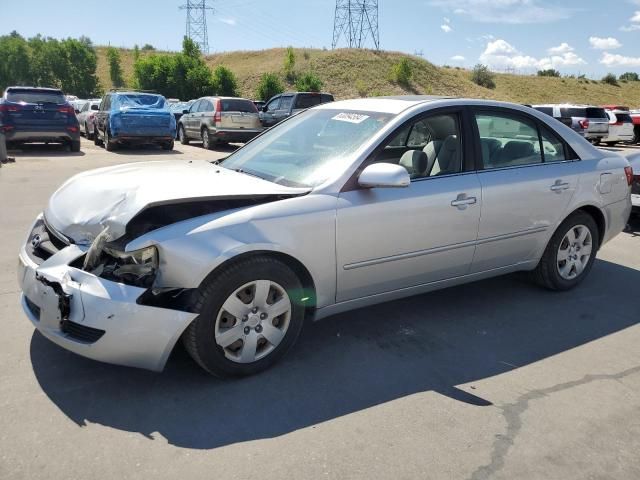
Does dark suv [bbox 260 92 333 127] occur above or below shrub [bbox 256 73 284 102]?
below

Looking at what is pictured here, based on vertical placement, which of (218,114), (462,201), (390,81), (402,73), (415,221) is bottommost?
(415,221)

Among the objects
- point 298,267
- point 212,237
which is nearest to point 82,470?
point 212,237

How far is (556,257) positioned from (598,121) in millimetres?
19235

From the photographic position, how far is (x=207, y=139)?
57.3 ft

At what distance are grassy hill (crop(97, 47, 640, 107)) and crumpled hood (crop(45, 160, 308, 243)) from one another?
162ft

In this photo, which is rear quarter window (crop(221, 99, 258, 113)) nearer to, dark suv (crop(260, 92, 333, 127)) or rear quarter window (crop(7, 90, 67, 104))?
dark suv (crop(260, 92, 333, 127))

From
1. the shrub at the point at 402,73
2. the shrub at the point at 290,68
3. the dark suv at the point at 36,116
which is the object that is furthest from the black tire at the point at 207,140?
the shrub at the point at 402,73

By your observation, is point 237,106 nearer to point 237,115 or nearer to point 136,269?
point 237,115

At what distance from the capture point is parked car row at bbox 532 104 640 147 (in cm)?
2078

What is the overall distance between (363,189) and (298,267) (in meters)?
Answer: 0.67

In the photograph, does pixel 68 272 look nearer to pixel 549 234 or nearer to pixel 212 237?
pixel 212 237

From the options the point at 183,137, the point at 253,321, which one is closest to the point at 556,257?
the point at 253,321

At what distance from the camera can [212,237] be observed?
2943 millimetres

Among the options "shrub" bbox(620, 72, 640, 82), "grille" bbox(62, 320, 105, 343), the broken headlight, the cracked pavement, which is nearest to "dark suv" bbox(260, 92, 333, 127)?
the cracked pavement
